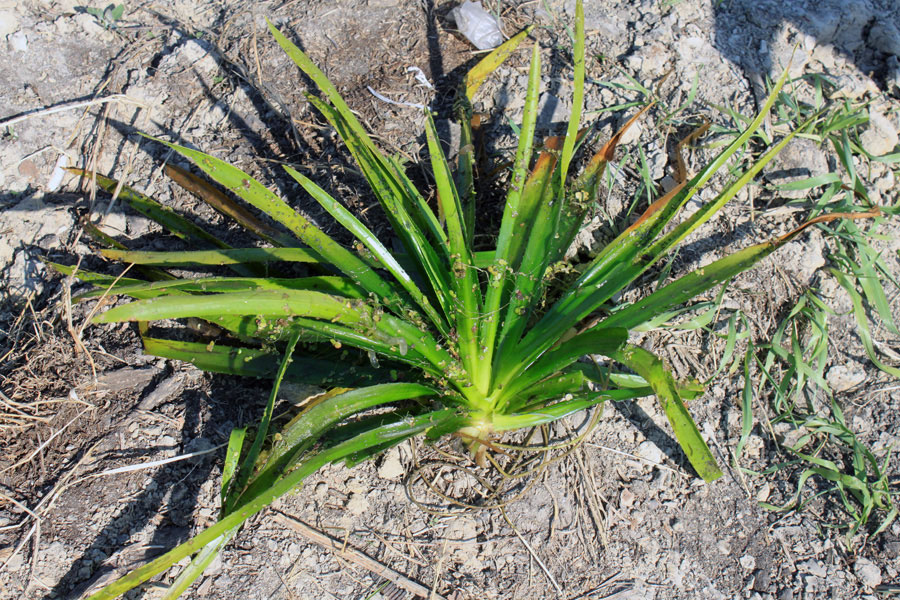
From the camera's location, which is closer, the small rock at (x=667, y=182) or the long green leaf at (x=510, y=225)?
the long green leaf at (x=510, y=225)

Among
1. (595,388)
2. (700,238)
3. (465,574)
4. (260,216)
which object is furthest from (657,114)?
(465,574)

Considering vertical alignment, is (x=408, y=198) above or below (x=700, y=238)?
above

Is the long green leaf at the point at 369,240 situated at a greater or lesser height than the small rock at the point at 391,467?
greater

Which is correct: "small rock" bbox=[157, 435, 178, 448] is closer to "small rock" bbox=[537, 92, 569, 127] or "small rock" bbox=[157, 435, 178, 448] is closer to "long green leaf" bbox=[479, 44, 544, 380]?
"long green leaf" bbox=[479, 44, 544, 380]

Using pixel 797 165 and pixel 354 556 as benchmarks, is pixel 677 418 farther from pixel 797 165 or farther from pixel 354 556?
pixel 797 165

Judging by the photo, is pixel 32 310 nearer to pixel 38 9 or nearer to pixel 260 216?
pixel 260 216

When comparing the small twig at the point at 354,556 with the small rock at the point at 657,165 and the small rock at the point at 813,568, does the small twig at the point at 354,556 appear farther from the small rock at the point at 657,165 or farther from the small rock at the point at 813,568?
the small rock at the point at 657,165

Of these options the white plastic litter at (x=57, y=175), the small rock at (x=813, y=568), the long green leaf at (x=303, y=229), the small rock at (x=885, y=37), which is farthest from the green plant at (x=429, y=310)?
the small rock at (x=885, y=37)

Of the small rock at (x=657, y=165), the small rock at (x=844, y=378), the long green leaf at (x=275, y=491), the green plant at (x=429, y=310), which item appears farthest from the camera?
the small rock at (x=657, y=165)
